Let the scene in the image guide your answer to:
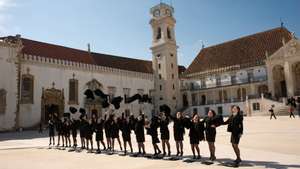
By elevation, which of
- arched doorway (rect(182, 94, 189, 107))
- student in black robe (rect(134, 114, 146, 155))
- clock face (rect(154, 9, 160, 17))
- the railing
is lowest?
student in black robe (rect(134, 114, 146, 155))

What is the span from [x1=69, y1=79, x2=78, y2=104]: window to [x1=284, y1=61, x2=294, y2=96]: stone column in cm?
2636

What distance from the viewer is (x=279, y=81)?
1597 inches

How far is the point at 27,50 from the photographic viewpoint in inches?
1346

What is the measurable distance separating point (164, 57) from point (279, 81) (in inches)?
672

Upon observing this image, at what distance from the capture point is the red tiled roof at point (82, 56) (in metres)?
35.5

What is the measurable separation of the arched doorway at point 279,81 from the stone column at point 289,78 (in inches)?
91.4

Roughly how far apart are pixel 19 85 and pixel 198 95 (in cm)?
2913

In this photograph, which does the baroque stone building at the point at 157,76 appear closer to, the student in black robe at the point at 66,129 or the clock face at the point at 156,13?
the clock face at the point at 156,13

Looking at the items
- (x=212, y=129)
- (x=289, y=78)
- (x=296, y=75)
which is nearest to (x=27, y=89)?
(x=212, y=129)

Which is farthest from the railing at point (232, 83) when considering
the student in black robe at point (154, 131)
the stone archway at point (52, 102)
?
the student in black robe at point (154, 131)

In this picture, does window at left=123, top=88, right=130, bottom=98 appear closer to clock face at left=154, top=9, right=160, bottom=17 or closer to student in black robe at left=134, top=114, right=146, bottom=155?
clock face at left=154, top=9, right=160, bottom=17

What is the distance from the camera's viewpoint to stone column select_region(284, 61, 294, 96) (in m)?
37.1

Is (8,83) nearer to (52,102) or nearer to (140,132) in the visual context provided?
(52,102)

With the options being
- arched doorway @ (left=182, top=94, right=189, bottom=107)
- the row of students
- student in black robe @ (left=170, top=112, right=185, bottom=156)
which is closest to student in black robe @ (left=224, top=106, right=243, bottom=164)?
the row of students
